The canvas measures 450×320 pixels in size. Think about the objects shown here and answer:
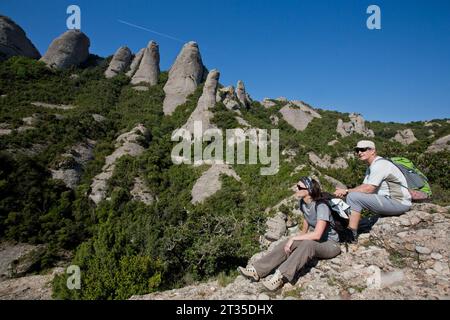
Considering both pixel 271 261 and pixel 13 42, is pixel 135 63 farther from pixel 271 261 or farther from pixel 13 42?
pixel 271 261

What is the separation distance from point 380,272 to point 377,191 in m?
1.84

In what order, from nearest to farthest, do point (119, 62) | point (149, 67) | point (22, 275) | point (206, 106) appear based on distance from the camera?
point (22, 275) < point (206, 106) < point (149, 67) < point (119, 62)

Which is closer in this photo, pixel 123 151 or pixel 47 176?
pixel 47 176

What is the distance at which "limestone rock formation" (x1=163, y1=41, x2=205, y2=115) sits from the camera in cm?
5012

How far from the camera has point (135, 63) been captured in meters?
57.8

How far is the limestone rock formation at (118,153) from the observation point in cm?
2730

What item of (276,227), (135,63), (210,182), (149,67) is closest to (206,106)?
(210,182)

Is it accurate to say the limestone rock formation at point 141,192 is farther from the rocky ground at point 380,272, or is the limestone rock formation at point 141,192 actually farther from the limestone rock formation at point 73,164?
the rocky ground at point 380,272

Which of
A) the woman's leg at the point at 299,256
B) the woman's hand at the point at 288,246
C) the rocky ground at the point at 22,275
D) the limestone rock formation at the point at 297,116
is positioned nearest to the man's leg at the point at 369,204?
the woman's leg at the point at 299,256

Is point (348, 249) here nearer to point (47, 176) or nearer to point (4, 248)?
point (4, 248)

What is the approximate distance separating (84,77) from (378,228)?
57.4m

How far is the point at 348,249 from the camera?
5980 millimetres

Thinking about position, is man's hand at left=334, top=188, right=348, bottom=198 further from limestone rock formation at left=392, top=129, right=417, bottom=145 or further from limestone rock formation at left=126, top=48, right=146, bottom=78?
limestone rock formation at left=392, top=129, right=417, bottom=145
